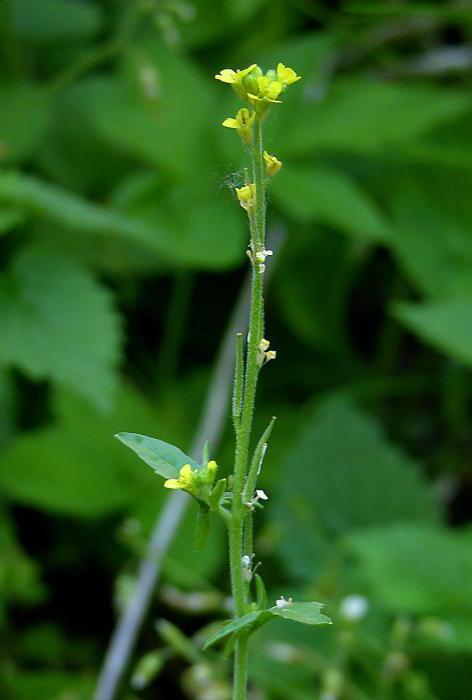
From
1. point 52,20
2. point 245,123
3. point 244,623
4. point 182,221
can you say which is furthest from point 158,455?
point 52,20

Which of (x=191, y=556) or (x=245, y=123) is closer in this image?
(x=245, y=123)

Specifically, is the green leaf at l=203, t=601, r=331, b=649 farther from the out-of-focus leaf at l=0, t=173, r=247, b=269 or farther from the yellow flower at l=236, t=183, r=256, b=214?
the out-of-focus leaf at l=0, t=173, r=247, b=269

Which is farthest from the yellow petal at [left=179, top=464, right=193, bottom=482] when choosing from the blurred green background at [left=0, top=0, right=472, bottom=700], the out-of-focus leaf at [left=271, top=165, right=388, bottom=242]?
the out-of-focus leaf at [left=271, top=165, right=388, bottom=242]

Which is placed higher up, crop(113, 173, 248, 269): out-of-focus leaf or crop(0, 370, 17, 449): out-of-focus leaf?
crop(113, 173, 248, 269): out-of-focus leaf

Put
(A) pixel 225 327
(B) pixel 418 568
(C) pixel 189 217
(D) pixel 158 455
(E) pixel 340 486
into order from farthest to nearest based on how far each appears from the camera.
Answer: (A) pixel 225 327, (C) pixel 189 217, (E) pixel 340 486, (B) pixel 418 568, (D) pixel 158 455

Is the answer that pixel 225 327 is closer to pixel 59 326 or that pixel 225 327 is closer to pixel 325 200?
pixel 325 200

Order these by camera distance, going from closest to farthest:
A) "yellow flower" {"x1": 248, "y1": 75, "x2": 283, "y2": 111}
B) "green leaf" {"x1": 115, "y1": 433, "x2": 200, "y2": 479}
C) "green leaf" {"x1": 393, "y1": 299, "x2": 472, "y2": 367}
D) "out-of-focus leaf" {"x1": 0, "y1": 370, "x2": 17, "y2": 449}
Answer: "yellow flower" {"x1": 248, "y1": 75, "x2": 283, "y2": 111} → "green leaf" {"x1": 115, "y1": 433, "x2": 200, "y2": 479} → "green leaf" {"x1": 393, "y1": 299, "x2": 472, "y2": 367} → "out-of-focus leaf" {"x1": 0, "y1": 370, "x2": 17, "y2": 449}

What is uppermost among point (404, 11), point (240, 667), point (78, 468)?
point (404, 11)

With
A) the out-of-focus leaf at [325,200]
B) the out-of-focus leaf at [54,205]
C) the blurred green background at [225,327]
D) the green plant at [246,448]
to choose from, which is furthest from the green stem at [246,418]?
the out-of-focus leaf at [325,200]

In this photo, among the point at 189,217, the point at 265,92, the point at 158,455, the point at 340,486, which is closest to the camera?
the point at 265,92
